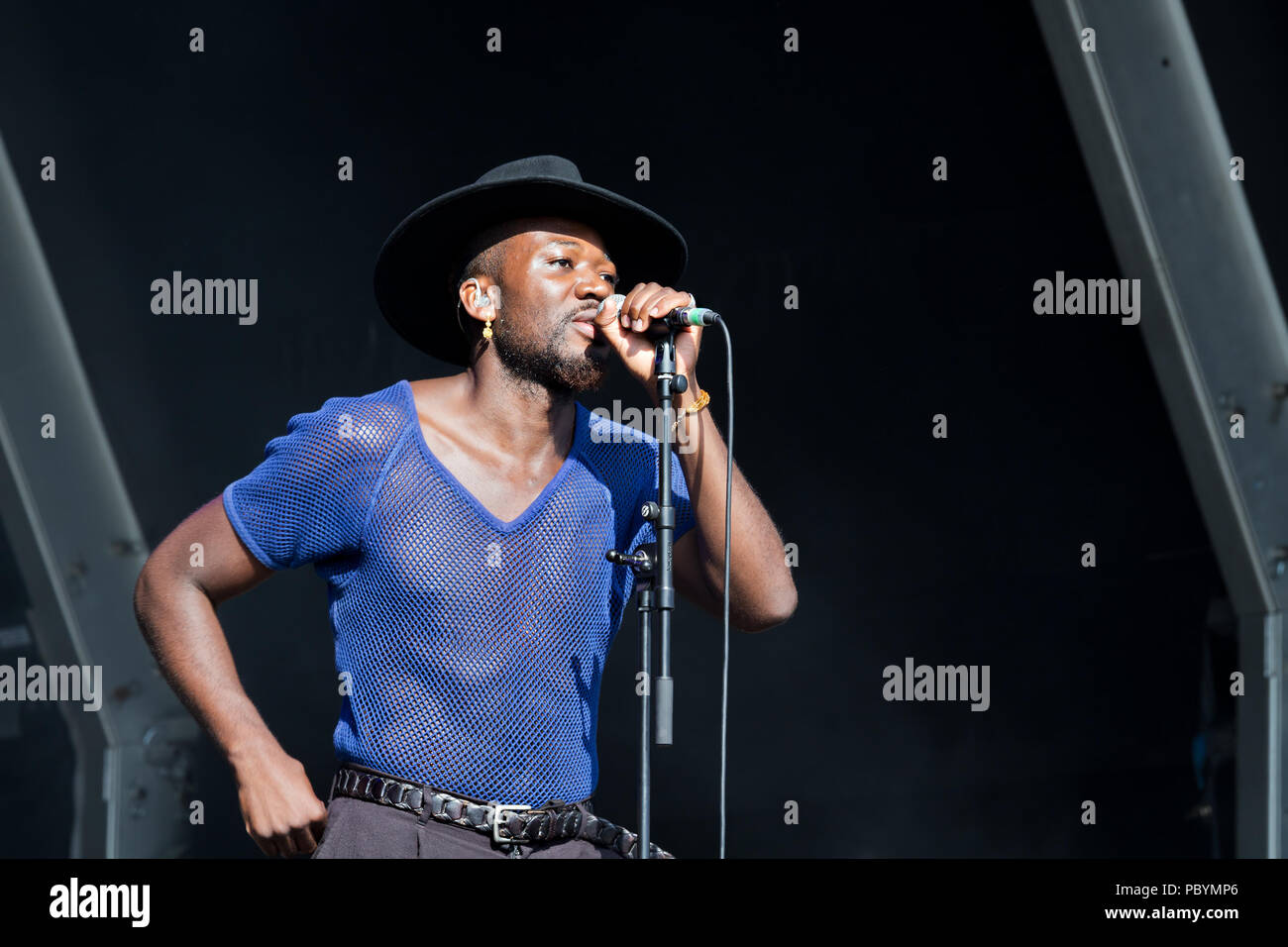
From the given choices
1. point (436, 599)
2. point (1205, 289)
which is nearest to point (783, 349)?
point (1205, 289)

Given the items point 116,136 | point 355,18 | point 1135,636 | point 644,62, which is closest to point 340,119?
point 355,18

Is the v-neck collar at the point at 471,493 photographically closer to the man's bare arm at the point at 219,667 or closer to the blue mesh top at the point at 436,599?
the blue mesh top at the point at 436,599

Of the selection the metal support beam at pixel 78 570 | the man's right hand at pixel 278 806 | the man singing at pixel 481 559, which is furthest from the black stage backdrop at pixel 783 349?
the man's right hand at pixel 278 806

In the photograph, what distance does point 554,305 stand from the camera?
8.80 feet

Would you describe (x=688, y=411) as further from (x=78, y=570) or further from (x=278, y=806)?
(x=78, y=570)

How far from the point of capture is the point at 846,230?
4.86 m

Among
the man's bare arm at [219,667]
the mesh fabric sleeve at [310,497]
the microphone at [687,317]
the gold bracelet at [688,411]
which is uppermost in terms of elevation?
the microphone at [687,317]

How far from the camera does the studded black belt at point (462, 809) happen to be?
7.98ft

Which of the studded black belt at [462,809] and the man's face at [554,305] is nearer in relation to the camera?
the studded black belt at [462,809]

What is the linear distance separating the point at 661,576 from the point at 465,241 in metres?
0.92

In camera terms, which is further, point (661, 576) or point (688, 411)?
point (688, 411)

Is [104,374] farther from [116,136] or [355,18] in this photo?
[355,18]

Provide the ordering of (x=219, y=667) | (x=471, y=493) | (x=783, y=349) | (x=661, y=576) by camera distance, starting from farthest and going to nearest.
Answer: (x=783, y=349)
(x=471, y=493)
(x=219, y=667)
(x=661, y=576)

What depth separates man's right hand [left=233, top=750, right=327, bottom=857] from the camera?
2.36 metres
